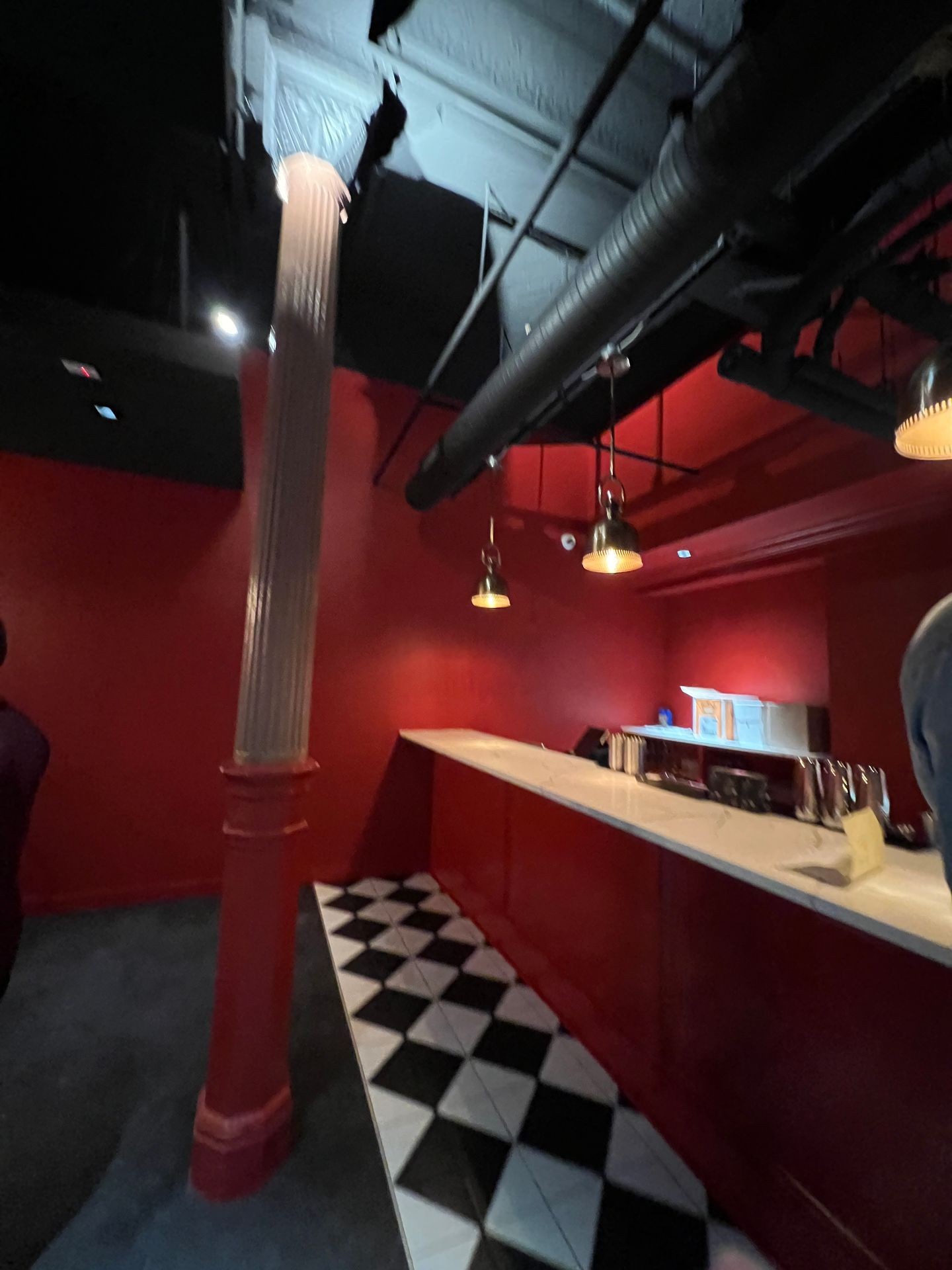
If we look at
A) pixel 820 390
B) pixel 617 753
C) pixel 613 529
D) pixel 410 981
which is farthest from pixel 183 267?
pixel 410 981

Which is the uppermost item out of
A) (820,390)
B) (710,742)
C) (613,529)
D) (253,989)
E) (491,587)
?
(820,390)

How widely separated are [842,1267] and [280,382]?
9.25ft

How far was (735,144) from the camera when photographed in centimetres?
123

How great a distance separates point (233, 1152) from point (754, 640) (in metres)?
4.60

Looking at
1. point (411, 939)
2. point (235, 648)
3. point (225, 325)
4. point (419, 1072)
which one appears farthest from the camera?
point (235, 648)

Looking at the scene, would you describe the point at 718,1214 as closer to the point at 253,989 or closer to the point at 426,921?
the point at 253,989

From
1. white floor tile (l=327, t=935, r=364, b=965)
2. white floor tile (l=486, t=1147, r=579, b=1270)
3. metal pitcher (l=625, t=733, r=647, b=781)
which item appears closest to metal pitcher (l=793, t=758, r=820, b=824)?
metal pitcher (l=625, t=733, r=647, b=781)

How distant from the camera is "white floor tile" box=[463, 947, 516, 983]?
253 cm

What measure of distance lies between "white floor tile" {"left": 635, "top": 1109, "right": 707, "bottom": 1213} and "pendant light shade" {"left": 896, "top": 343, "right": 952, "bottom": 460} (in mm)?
2336

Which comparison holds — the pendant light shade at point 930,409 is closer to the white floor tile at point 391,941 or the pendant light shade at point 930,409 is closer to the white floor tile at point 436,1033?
the white floor tile at point 436,1033

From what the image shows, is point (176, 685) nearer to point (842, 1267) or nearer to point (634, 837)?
point (634, 837)

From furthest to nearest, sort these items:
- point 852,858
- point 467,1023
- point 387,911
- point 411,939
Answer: point 387,911 → point 411,939 → point 467,1023 → point 852,858

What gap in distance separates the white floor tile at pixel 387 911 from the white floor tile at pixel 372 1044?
3.14 feet

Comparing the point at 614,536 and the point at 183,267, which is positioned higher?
the point at 183,267
